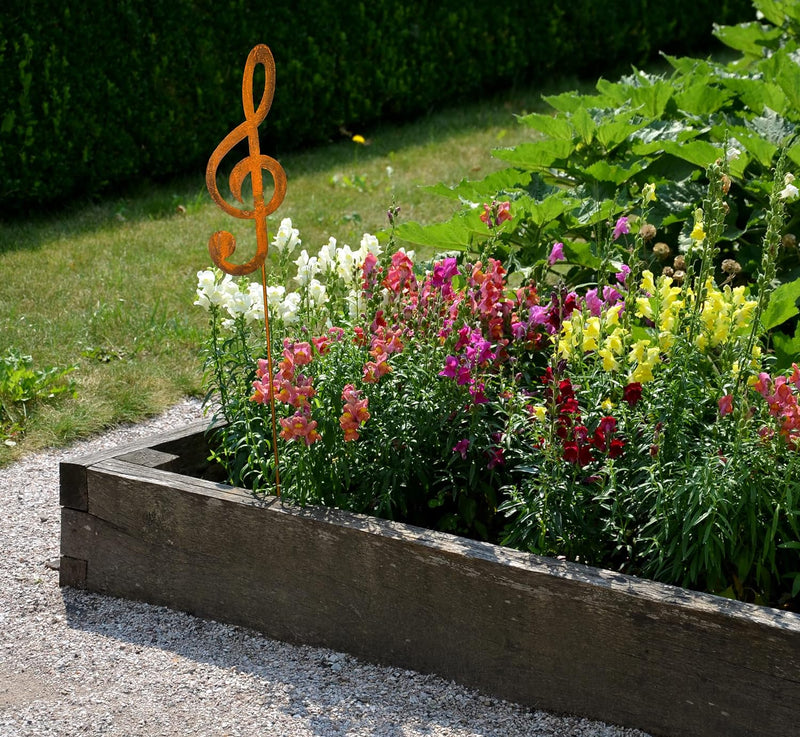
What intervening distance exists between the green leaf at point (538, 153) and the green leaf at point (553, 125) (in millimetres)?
51

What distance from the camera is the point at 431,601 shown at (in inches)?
113

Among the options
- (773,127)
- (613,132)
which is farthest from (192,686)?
(773,127)

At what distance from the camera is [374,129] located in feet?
31.9

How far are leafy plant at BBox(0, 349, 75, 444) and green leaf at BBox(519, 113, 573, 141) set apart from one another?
90.8 inches

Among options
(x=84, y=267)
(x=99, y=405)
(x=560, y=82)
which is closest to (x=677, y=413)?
(x=99, y=405)

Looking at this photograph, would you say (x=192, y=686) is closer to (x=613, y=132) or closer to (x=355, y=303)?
(x=355, y=303)

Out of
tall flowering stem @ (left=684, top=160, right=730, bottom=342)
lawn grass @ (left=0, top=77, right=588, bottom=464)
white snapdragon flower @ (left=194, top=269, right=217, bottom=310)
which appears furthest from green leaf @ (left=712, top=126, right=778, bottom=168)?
white snapdragon flower @ (left=194, top=269, right=217, bottom=310)

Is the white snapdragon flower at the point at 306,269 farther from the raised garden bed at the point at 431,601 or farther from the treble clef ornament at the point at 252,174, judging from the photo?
the raised garden bed at the point at 431,601

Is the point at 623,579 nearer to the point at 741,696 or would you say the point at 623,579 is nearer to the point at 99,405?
the point at 741,696

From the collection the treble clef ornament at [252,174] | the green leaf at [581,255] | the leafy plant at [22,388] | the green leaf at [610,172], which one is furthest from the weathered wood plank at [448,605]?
the green leaf at [610,172]

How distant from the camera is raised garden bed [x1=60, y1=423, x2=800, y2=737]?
8.38 feet

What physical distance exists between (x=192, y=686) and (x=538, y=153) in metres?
2.42

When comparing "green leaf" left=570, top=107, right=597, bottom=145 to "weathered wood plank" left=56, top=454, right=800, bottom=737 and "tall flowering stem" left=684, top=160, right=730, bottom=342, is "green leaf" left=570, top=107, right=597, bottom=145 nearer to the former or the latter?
"tall flowering stem" left=684, top=160, right=730, bottom=342

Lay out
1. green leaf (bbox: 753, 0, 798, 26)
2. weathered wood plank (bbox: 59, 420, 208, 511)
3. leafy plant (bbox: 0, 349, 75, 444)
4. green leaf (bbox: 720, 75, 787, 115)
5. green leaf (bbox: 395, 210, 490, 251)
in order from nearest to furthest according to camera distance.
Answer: weathered wood plank (bbox: 59, 420, 208, 511)
green leaf (bbox: 395, 210, 490, 251)
green leaf (bbox: 720, 75, 787, 115)
leafy plant (bbox: 0, 349, 75, 444)
green leaf (bbox: 753, 0, 798, 26)
